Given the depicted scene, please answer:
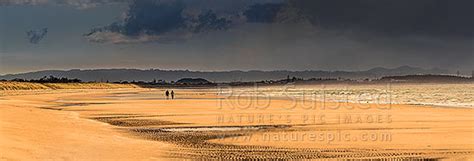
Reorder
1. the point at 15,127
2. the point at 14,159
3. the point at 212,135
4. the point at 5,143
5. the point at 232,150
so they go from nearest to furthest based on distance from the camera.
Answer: the point at 14,159 < the point at 5,143 < the point at 232,150 < the point at 15,127 < the point at 212,135

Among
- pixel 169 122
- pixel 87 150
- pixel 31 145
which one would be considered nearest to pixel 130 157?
pixel 87 150

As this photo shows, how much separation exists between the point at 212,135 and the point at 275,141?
3.32 m

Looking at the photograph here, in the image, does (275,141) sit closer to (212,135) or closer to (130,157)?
(212,135)

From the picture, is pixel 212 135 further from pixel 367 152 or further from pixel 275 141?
pixel 367 152

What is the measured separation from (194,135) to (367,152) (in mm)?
7685

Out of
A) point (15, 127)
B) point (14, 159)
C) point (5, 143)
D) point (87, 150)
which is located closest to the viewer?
point (14, 159)

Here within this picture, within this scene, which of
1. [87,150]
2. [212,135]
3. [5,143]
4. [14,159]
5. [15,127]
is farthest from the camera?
[212,135]

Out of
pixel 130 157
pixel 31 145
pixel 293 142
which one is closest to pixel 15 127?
pixel 31 145

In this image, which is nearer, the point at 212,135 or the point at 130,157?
the point at 130,157

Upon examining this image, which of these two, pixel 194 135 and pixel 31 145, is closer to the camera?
pixel 31 145

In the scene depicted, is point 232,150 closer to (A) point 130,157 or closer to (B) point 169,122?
(A) point 130,157

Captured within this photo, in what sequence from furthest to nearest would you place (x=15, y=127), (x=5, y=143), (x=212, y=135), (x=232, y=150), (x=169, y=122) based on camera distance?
(x=169, y=122)
(x=212, y=135)
(x=15, y=127)
(x=232, y=150)
(x=5, y=143)

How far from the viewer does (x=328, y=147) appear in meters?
17.6

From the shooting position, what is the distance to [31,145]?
1527 centimetres
